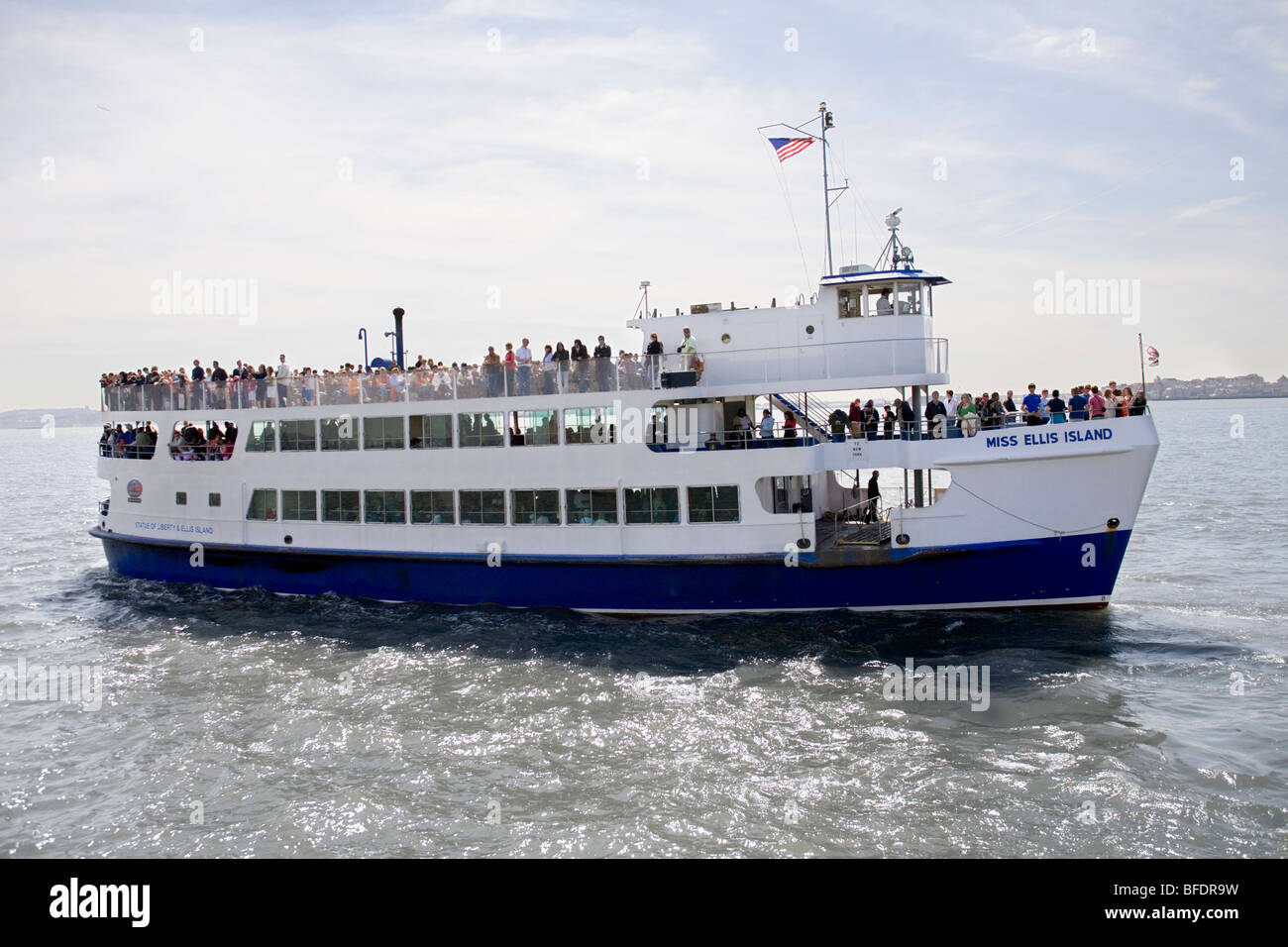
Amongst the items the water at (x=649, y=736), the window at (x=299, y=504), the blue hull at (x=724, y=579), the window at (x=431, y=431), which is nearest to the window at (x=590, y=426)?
the blue hull at (x=724, y=579)

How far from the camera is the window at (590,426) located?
2155 centimetres

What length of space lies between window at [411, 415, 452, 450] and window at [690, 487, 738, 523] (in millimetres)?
6360

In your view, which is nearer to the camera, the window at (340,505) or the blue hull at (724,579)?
the blue hull at (724,579)

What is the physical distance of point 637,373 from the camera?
21.5 m

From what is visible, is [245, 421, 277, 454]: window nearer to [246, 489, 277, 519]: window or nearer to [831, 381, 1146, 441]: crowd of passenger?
[246, 489, 277, 519]: window

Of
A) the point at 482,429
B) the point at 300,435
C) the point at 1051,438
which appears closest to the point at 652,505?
the point at 482,429

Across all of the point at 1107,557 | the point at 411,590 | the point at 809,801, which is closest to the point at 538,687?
the point at 809,801

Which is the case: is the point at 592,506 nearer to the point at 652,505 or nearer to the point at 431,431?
the point at 652,505

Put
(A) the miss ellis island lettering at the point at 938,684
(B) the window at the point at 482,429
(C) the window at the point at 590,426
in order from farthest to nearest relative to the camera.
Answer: (B) the window at the point at 482,429 → (C) the window at the point at 590,426 → (A) the miss ellis island lettering at the point at 938,684

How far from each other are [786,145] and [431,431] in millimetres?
10676

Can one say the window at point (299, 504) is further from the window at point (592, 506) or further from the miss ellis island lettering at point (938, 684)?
the miss ellis island lettering at point (938, 684)
